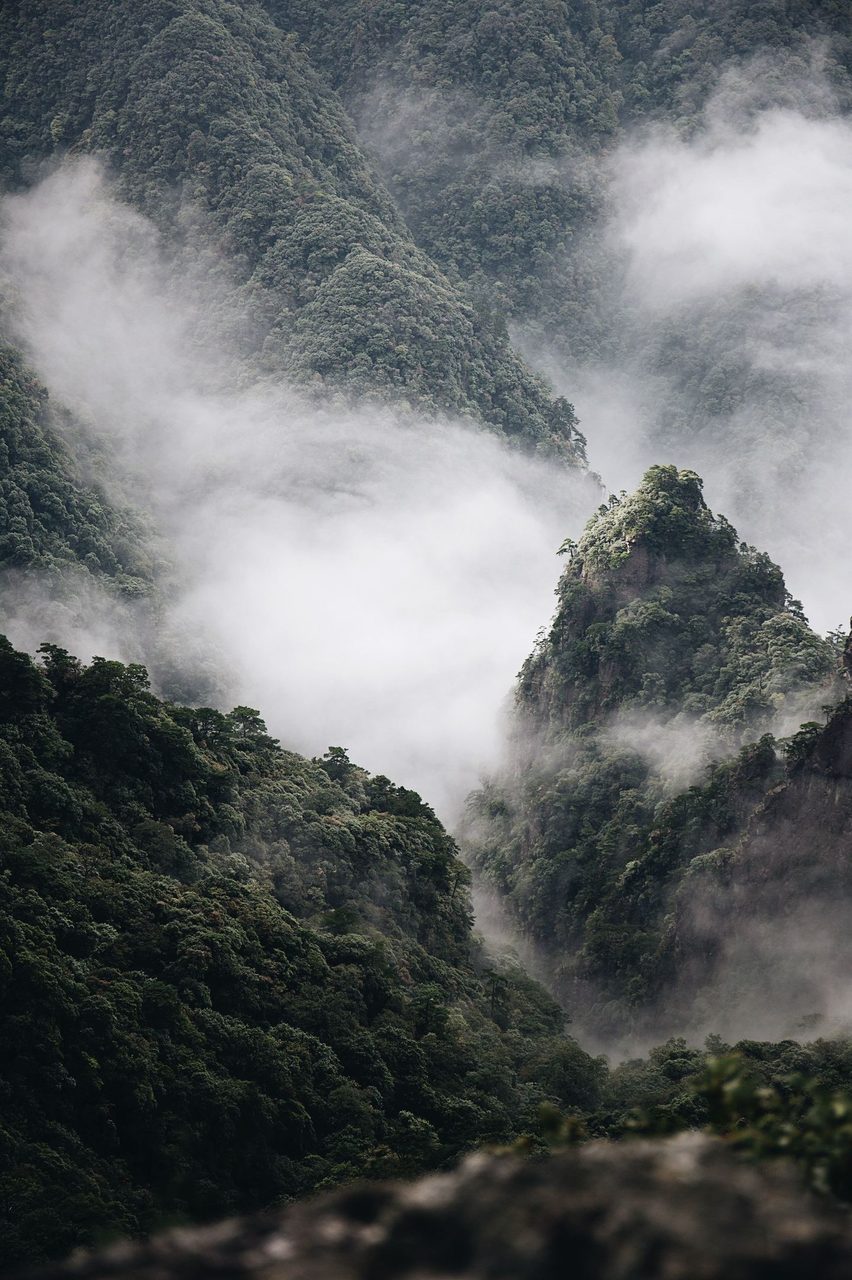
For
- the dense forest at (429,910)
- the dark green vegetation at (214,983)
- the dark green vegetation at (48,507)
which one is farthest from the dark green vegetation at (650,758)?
the dark green vegetation at (48,507)

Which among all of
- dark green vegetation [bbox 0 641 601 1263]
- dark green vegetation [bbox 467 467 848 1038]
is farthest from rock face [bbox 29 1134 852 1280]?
dark green vegetation [bbox 467 467 848 1038]

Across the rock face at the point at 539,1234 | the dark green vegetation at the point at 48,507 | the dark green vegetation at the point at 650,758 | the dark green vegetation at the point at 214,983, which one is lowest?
the rock face at the point at 539,1234

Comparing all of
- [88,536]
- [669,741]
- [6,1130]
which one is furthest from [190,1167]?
[88,536]

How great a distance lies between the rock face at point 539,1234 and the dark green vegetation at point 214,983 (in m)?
27.0

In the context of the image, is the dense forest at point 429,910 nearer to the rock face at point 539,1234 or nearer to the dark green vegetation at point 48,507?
the dark green vegetation at point 48,507

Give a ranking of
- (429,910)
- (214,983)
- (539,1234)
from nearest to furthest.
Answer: (539,1234)
(214,983)
(429,910)

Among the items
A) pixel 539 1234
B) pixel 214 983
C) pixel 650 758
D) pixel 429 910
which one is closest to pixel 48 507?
pixel 650 758

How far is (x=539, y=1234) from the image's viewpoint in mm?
8617

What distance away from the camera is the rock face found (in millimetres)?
8203

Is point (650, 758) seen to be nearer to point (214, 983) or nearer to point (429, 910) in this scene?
point (429, 910)

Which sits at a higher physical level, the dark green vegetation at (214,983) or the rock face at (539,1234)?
the dark green vegetation at (214,983)

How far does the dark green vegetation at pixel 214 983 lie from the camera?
47.1 meters

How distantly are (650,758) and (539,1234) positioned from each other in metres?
86.2

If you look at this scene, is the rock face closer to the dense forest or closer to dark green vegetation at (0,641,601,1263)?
the dense forest
